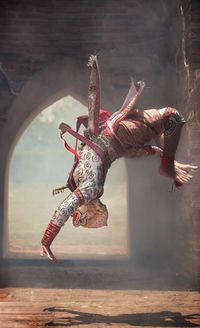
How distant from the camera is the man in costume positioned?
263 cm

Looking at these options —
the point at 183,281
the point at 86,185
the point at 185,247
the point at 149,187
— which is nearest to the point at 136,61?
the point at 149,187

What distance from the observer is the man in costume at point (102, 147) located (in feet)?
8.64

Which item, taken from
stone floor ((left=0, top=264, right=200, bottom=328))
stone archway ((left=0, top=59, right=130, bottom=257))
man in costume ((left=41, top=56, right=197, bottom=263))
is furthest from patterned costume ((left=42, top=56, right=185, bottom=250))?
stone archway ((left=0, top=59, right=130, bottom=257))

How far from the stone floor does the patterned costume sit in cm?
116

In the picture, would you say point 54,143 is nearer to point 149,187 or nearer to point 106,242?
point 106,242

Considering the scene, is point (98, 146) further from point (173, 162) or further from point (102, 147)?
point (173, 162)

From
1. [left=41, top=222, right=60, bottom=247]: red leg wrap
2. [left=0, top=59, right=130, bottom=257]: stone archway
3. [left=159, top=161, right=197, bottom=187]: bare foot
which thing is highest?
[left=0, top=59, right=130, bottom=257]: stone archway

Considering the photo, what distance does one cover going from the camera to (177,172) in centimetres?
289

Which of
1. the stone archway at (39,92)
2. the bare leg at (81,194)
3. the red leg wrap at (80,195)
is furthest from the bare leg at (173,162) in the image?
the stone archway at (39,92)

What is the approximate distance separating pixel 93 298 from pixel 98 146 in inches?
88.8

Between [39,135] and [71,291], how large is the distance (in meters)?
29.3

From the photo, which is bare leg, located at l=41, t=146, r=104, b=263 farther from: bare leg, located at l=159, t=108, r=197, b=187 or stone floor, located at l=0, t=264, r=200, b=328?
stone floor, located at l=0, t=264, r=200, b=328

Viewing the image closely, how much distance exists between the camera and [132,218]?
6273 mm

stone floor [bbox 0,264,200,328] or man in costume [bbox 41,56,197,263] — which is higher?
man in costume [bbox 41,56,197,263]
